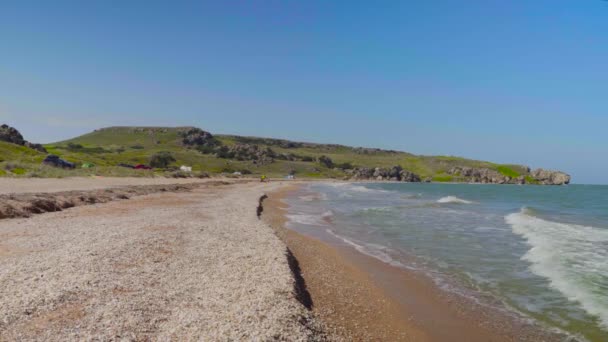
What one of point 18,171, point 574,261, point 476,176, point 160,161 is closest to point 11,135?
point 160,161

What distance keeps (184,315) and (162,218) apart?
13.1 m

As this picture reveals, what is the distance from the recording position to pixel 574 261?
15.2 m

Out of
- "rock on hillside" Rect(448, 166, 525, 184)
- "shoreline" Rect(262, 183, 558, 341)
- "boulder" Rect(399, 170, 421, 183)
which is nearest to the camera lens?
"shoreline" Rect(262, 183, 558, 341)

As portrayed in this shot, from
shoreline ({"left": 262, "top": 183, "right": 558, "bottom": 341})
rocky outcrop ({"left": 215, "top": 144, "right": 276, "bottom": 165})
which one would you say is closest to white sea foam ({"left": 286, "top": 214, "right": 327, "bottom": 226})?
shoreline ({"left": 262, "top": 183, "right": 558, "bottom": 341})

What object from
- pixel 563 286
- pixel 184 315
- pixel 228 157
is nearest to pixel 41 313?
pixel 184 315

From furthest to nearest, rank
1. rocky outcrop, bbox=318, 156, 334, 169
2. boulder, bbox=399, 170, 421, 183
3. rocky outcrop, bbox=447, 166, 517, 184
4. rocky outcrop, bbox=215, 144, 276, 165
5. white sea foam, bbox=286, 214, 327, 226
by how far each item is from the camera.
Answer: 1. rocky outcrop, bbox=318, 156, 334, 169
2. boulder, bbox=399, 170, 421, 183
3. rocky outcrop, bbox=447, 166, 517, 184
4. rocky outcrop, bbox=215, 144, 276, 165
5. white sea foam, bbox=286, 214, 327, 226

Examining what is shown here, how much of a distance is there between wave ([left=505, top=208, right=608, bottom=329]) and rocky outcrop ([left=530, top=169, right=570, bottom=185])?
165m

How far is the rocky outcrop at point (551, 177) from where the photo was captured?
16475 centimetres

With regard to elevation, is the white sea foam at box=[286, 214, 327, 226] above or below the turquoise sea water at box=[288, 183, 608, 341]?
below

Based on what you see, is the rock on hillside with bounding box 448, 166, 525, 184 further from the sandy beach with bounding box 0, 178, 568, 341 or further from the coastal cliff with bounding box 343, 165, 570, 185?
the sandy beach with bounding box 0, 178, 568, 341

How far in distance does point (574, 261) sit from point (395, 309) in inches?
390

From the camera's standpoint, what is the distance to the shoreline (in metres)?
8.20

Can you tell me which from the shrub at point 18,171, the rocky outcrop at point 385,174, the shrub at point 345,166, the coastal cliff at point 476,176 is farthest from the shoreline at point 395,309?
the shrub at point 345,166

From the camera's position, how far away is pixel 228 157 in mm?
160875
